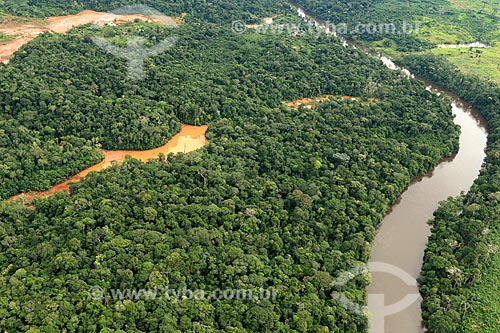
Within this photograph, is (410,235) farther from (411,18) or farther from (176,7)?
(411,18)

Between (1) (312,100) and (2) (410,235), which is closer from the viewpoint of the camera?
(2) (410,235)

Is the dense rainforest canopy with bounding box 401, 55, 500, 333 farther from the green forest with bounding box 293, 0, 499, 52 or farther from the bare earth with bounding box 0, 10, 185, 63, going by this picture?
the bare earth with bounding box 0, 10, 185, 63

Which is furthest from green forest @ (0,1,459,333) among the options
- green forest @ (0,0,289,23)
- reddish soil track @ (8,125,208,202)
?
green forest @ (0,0,289,23)

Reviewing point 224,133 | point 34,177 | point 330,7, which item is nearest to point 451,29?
point 330,7

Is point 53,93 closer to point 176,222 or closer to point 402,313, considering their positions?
point 176,222

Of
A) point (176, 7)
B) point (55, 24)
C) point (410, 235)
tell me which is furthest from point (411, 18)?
point (55, 24)
